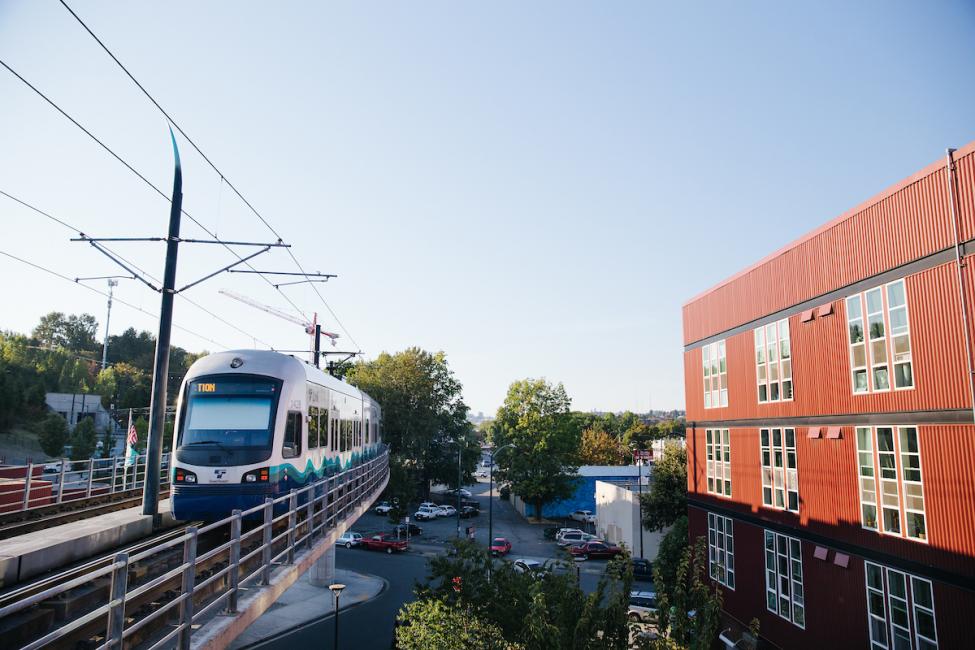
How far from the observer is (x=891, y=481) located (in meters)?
15.6

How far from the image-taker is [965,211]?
13578 millimetres

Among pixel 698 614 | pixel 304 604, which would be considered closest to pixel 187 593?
pixel 698 614

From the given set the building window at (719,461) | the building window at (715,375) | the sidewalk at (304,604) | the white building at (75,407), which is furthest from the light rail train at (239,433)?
the white building at (75,407)

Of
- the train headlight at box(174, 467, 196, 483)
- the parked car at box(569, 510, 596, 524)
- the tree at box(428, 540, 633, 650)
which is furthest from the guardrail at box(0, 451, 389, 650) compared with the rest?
the parked car at box(569, 510, 596, 524)

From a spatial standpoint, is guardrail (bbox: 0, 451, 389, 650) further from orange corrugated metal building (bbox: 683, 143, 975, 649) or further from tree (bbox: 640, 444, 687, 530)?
tree (bbox: 640, 444, 687, 530)

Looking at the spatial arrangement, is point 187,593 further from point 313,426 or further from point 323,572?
point 323,572

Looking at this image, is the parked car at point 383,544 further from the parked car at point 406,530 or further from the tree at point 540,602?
the tree at point 540,602

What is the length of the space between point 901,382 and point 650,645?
9663 millimetres

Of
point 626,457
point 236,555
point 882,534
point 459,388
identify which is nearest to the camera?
point 236,555

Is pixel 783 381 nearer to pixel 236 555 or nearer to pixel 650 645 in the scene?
pixel 650 645

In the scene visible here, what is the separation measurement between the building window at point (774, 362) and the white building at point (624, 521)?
72.8 ft

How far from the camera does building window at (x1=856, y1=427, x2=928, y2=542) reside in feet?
48.6

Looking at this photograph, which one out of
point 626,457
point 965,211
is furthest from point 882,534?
point 626,457

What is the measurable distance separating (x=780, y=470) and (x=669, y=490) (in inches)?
703
